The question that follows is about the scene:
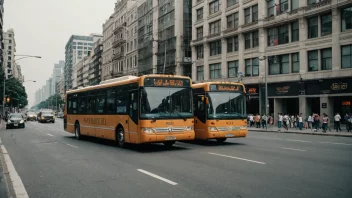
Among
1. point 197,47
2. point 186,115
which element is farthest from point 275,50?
point 186,115

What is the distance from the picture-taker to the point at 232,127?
16203mm

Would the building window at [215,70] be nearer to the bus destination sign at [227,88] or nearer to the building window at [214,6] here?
the building window at [214,6]

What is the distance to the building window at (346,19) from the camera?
1223 inches

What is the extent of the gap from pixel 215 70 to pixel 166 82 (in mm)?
34648

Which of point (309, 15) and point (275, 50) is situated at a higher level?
point (309, 15)

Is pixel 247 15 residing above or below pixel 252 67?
above

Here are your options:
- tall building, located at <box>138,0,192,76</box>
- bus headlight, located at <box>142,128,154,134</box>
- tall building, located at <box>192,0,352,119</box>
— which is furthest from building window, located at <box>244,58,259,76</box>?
bus headlight, located at <box>142,128,154,134</box>

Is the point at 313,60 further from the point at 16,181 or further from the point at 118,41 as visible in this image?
the point at 118,41

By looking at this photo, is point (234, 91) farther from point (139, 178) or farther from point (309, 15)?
point (309, 15)

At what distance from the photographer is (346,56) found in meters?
31.4

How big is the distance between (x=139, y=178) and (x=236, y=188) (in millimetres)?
2503

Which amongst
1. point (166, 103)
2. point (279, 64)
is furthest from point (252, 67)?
point (166, 103)

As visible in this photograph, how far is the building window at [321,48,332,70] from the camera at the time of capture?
3294 cm

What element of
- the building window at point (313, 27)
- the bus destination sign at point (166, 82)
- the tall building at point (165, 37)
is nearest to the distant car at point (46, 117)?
the tall building at point (165, 37)
